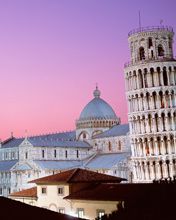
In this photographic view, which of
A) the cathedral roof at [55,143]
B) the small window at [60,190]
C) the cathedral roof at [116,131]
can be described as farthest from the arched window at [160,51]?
the small window at [60,190]

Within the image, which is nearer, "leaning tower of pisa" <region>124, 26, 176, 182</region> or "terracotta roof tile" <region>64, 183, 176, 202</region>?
"terracotta roof tile" <region>64, 183, 176, 202</region>

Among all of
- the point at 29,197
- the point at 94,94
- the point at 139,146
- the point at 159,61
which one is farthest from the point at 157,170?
the point at 94,94

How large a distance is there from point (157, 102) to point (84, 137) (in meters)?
38.8

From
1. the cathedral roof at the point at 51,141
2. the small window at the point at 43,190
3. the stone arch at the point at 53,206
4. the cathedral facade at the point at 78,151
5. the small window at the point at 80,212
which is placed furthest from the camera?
the cathedral roof at the point at 51,141

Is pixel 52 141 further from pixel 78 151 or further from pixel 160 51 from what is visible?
pixel 160 51

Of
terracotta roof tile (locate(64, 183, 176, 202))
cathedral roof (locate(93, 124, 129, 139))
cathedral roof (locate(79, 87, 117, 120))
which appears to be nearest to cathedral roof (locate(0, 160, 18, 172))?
cathedral roof (locate(93, 124, 129, 139))

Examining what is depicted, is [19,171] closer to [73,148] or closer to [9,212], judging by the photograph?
[73,148]

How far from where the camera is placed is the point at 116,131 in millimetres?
94312

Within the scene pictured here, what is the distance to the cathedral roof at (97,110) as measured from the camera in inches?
3937

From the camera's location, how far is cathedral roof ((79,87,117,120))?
328 feet

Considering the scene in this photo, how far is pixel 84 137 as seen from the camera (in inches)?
3962

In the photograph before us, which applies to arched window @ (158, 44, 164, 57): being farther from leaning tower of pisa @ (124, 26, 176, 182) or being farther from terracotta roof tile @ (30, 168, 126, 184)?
terracotta roof tile @ (30, 168, 126, 184)

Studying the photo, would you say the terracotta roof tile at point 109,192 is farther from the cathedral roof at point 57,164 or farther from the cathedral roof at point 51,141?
the cathedral roof at point 51,141

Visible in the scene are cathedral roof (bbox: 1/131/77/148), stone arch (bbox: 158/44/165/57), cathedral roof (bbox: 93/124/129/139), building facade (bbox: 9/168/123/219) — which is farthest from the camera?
cathedral roof (bbox: 93/124/129/139)
